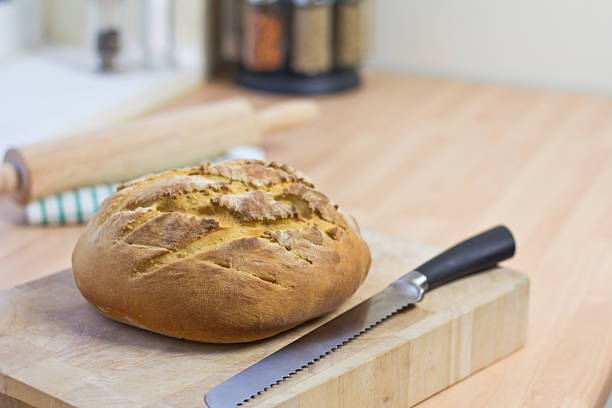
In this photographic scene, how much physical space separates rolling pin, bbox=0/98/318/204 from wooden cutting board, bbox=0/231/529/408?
38 cm

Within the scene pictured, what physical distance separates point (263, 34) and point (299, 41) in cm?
9

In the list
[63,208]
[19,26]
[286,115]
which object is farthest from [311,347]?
[19,26]

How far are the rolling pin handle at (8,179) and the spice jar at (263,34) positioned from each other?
0.82m

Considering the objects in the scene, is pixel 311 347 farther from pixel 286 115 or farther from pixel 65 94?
pixel 65 94

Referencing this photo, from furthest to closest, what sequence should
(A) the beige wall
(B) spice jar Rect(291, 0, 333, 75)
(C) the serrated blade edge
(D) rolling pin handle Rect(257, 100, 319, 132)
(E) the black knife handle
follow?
(A) the beige wall, (B) spice jar Rect(291, 0, 333, 75), (D) rolling pin handle Rect(257, 100, 319, 132), (E) the black knife handle, (C) the serrated blade edge

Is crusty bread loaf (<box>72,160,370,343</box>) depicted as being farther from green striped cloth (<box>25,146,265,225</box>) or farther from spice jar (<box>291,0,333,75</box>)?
spice jar (<box>291,0,333,75</box>)

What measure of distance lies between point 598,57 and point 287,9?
0.79 meters

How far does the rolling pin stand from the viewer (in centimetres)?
124

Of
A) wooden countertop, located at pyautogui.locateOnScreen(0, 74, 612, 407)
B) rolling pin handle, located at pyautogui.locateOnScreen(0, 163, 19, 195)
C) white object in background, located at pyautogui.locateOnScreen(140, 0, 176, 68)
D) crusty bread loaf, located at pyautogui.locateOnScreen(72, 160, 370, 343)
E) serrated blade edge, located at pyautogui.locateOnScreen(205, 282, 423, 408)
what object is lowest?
wooden countertop, located at pyautogui.locateOnScreen(0, 74, 612, 407)

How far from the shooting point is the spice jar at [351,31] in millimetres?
1917

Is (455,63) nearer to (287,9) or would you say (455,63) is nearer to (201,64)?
(287,9)

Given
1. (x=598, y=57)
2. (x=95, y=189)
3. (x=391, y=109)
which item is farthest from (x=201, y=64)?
(x=598, y=57)

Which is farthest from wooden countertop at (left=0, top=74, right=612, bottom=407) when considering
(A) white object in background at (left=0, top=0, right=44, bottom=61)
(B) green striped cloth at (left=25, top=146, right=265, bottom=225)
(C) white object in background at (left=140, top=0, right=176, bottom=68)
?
(A) white object in background at (left=0, top=0, right=44, bottom=61)

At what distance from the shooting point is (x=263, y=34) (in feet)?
6.24
